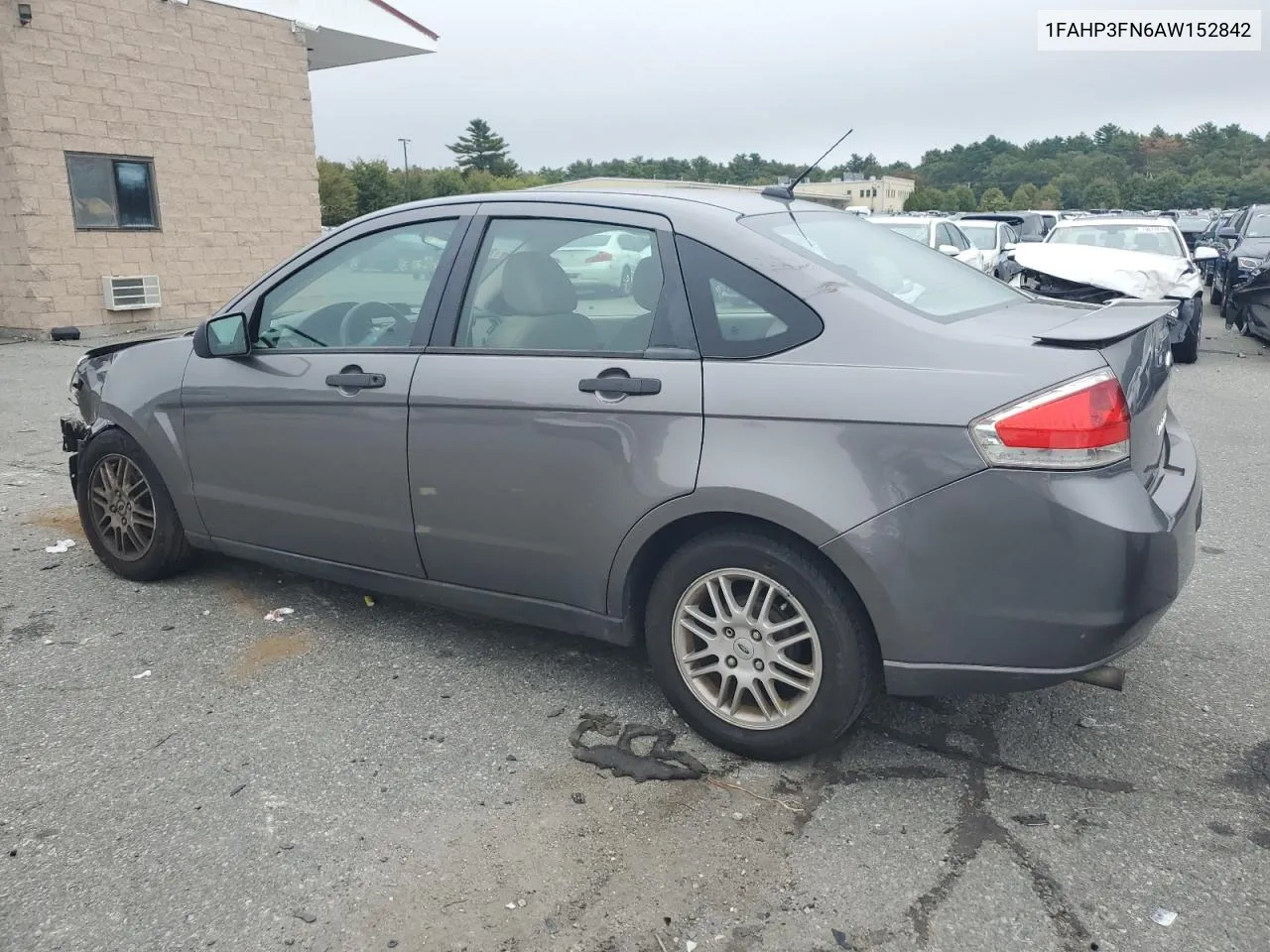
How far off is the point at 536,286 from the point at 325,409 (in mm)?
963

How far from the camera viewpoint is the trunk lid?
9.14ft

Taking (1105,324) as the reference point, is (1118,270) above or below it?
below

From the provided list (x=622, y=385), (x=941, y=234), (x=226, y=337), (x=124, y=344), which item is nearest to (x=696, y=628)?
(x=622, y=385)

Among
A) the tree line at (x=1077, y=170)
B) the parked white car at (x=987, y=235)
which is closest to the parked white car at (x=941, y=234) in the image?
the parked white car at (x=987, y=235)

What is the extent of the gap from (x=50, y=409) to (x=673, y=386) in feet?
26.7

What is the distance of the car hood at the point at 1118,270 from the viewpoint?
33.6ft

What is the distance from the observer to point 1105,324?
301 cm

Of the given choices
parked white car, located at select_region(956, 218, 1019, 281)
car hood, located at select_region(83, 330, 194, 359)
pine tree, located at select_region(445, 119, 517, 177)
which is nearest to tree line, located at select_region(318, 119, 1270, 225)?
pine tree, located at select_region(445, 119, 517, 177)

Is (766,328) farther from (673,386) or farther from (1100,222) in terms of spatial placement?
(1100,222)

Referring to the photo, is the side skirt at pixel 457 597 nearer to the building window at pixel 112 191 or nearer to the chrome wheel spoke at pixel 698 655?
the chrome wheel spoke at pixel 698 655

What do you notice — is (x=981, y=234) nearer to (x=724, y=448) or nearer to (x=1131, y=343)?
(x=1131, y=343)

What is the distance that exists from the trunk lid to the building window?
46.2ft

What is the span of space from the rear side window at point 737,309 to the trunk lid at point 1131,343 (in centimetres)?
55

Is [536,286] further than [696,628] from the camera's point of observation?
Yes
